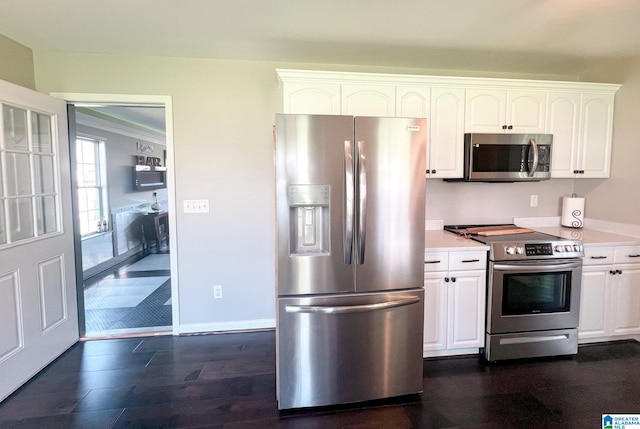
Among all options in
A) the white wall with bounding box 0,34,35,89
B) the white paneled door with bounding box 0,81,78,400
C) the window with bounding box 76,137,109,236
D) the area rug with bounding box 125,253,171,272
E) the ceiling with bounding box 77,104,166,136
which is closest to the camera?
the white paneled door with bounding box 0,81,78,400

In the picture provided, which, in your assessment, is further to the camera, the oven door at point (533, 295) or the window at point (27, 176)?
the oven door at point (533, 295)

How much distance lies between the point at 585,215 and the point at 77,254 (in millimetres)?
4725

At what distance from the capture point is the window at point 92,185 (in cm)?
492

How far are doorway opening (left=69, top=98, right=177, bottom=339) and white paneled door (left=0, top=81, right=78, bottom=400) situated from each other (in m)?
0.20

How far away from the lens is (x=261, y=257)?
10.4 ft

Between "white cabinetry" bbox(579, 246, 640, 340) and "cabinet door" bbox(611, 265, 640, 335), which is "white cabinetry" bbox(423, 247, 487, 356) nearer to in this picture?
"white cabinetry" bbox(579, 246, 640, 340)

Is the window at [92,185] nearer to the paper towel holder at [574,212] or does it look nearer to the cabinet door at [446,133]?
the cabinet door at [446,133]

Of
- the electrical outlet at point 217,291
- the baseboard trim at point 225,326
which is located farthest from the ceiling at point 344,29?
the baseboard trim at point 225,326

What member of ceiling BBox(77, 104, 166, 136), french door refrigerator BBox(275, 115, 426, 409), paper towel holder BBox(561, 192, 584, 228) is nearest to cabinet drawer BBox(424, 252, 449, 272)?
french door refrigerator BBox(275, 115, 426, 409)

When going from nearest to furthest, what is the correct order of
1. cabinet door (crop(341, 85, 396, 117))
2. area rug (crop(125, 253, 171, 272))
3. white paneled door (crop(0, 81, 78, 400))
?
white paneled door (crop(0, 81, 78, 400))
cabinet door (crop(341, 85, 396, 117))
area rug (crop(125, 253, 171, 272))

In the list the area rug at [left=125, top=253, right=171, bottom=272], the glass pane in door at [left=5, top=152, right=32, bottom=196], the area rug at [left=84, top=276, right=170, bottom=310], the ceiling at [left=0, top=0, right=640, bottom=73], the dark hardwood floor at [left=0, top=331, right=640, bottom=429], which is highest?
the ceiling at [left=0, top=0, right=640, bottom=73]

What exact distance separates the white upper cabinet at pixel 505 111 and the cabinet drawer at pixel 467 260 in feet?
3.45

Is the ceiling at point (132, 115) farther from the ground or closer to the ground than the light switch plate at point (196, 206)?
farther from the ground

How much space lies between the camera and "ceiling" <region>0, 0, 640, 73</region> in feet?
6.74
